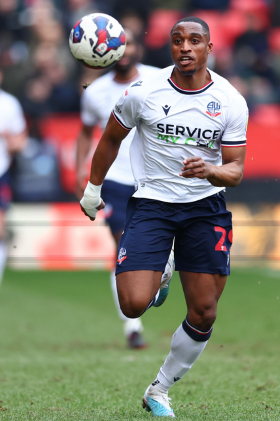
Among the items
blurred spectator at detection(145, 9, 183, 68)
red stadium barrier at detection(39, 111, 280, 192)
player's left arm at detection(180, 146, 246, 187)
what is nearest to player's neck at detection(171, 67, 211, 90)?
player's left arm at detection(180, 146, 246, 187)

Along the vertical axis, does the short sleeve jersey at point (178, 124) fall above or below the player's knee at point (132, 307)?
above

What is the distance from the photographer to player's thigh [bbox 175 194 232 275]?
165 inches

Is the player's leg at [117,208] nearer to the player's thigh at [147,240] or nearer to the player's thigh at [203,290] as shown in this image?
the player's thigh at [147,240]

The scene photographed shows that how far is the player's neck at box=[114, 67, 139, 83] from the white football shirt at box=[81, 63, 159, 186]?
0.02 meters

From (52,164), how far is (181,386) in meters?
9.82

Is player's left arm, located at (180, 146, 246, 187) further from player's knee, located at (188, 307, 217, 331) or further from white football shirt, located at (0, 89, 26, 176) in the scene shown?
white football shirt, located at (0, 89, 26, 176)

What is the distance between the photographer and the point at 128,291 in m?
4.09

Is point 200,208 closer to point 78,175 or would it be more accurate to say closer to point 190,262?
point 190,262

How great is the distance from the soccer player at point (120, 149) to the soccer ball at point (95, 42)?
180 centimetres

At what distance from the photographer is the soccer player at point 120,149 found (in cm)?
670

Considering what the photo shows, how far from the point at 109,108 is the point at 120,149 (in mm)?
424

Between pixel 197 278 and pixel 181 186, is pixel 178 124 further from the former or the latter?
pixel 197 278

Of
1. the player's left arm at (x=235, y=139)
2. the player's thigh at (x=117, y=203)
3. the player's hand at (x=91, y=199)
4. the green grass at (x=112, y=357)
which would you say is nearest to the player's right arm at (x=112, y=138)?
the player's hand at (x=91, y=199)

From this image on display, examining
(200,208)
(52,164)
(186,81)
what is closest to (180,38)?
(186,81)
